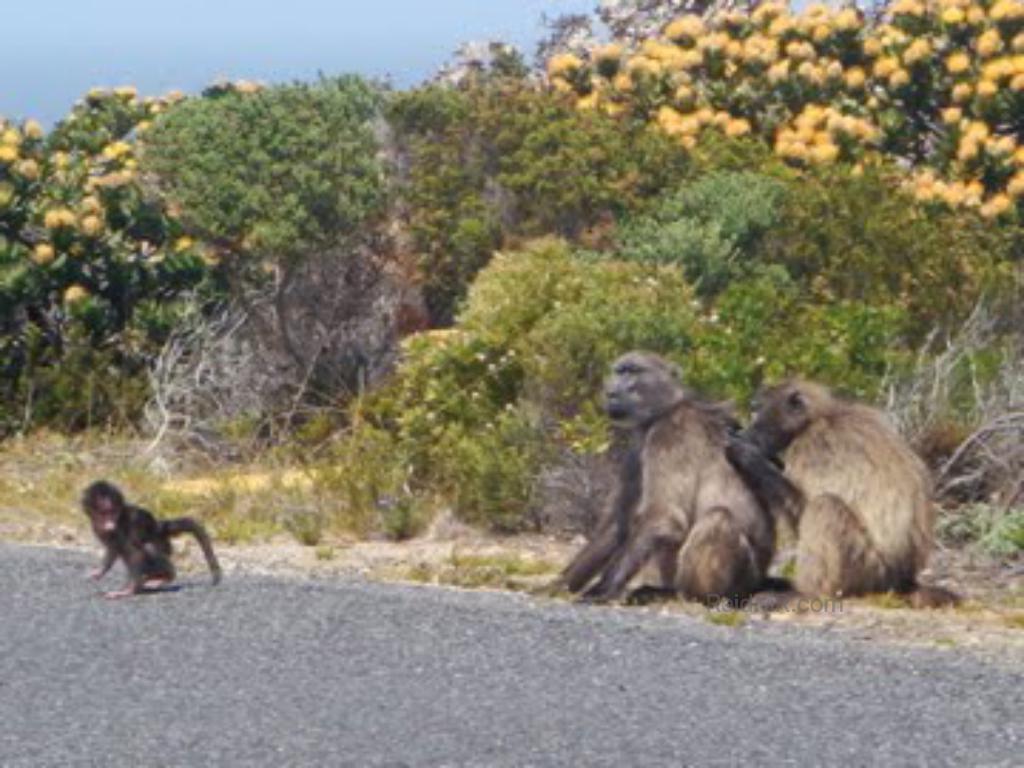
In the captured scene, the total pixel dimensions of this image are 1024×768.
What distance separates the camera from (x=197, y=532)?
10.4 meters

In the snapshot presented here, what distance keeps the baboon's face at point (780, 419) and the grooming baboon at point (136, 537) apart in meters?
2.11

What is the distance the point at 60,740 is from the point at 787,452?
3.58 metres

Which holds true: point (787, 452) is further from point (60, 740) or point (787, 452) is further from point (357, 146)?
point (357, 146)

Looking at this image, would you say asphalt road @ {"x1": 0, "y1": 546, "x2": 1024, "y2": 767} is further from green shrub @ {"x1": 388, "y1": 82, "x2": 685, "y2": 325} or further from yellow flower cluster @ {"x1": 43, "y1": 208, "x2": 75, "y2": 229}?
green shrub @ {"x1": 388, "y1": 82, "x2": 685, "y2": 325}

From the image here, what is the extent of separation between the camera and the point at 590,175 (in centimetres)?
1581

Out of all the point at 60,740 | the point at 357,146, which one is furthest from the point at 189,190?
the point at 60,740

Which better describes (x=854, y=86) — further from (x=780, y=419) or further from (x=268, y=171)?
(x=780, y=419)

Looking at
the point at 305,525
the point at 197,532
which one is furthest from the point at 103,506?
the point at 305,525

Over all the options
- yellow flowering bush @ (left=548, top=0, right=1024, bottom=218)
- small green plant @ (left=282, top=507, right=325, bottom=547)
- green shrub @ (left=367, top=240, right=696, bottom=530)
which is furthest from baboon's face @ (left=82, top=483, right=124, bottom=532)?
yellow flowering bush @ (left=548, top=0, right=1024, bottom=218)

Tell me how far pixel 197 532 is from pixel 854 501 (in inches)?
98.0

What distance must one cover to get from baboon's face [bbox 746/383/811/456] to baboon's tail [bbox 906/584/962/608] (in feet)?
2.38

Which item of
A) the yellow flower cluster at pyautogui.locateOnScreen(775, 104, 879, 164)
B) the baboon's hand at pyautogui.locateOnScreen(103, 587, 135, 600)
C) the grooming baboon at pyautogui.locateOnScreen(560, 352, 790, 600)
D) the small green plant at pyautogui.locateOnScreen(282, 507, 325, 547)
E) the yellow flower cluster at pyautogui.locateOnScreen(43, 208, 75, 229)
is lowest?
the baboon's hand at pyautogui.locateOnScreen(103, 587, 135, 600)

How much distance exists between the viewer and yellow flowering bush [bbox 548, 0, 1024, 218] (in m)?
16.7

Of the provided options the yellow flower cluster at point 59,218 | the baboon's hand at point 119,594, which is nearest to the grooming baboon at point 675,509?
the baboon's hand at point 119,594
